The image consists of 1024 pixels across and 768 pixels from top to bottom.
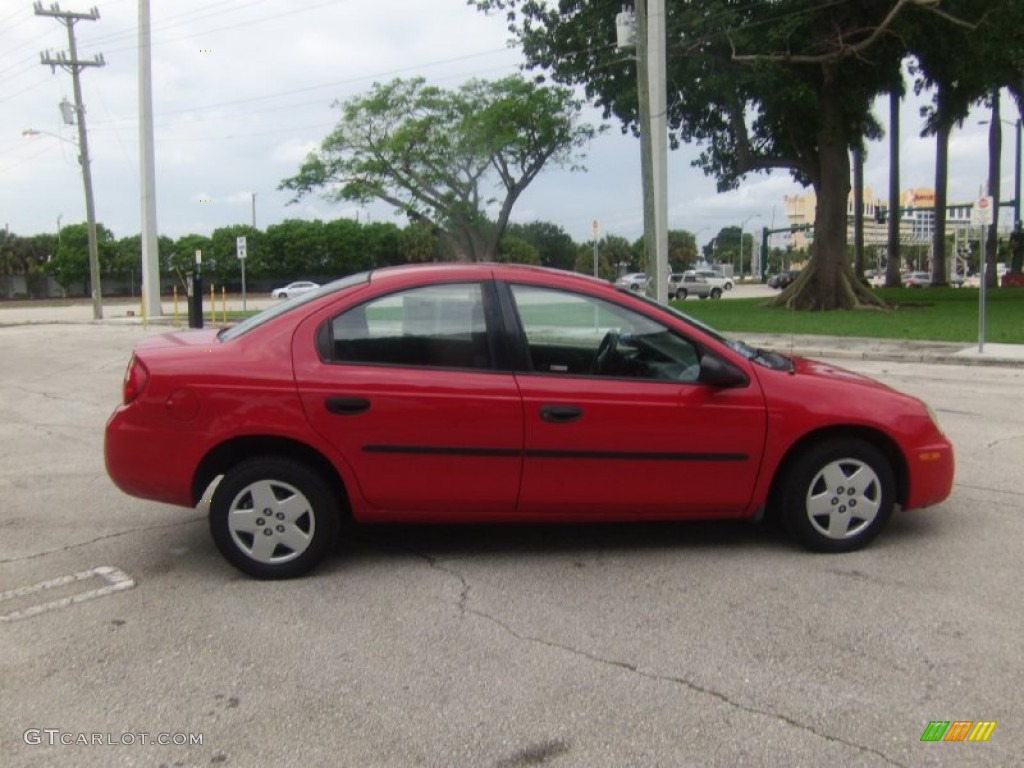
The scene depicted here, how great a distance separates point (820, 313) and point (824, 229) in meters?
3.81

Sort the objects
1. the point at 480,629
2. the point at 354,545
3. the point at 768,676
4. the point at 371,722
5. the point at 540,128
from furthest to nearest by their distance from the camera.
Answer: the point at 540,128 → the point at 354,545 → the point at 480,629 → the point at 768,676 → the point at 371,722

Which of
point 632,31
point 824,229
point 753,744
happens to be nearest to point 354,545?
point 753,744

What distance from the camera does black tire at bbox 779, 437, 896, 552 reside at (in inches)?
176

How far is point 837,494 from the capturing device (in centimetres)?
453

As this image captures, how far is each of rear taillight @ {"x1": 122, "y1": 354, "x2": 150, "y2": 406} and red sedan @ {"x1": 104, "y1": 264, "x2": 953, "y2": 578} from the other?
0.01 meters

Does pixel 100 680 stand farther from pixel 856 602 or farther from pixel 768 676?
pixel 856 602

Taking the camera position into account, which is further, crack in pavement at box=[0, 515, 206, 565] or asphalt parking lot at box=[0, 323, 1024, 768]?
crack in pavement at box=[0, 515, 206, 565]

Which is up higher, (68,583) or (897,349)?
(897,349)

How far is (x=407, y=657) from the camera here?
11.5 ft

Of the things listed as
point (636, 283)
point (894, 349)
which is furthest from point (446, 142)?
point (894, 349)

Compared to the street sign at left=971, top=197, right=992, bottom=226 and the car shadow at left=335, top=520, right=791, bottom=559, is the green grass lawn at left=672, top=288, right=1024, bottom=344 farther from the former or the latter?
the car shadow at left=335, top=520, right=791, bottom=559

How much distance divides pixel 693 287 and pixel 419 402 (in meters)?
51.6

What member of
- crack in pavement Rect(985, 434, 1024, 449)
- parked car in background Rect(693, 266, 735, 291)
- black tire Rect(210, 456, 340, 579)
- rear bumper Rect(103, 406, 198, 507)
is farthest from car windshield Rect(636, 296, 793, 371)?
parked car in background Rect(693, 266, 735, 291)

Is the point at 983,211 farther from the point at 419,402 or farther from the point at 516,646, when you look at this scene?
the point at 516,646
